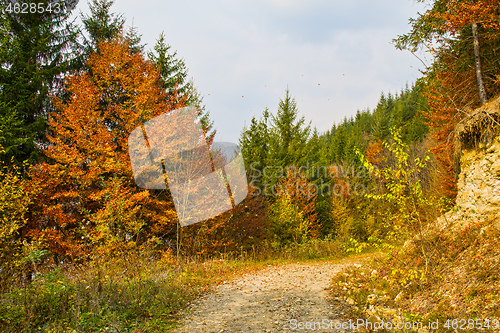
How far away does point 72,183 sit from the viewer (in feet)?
37.8

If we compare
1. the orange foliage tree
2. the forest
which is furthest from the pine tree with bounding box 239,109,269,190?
the orange foliage tree

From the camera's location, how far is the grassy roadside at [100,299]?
4.59 metres

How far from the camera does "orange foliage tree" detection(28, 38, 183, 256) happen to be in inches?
412

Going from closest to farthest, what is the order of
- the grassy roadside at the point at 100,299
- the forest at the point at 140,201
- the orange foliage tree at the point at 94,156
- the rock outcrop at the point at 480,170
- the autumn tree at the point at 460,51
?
the grassy roadside at the point at 100,299
the forest at the point at 140,201
the rock outcrop at the point at 480,170
the autumn tree at the point at 460,51
the orange foliage tree at the point at 94,156

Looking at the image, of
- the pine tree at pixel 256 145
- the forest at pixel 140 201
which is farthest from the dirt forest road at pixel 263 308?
the pine tree at pixel 256 145

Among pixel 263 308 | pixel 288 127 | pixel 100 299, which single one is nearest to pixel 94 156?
pixel 100 299

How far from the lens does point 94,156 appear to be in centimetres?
1163

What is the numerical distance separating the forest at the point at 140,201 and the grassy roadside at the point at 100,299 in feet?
0.11

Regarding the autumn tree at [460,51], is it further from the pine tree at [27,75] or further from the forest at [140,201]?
the pine tree at [27,75]

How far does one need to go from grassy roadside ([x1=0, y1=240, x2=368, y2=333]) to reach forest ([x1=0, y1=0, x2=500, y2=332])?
0.03m

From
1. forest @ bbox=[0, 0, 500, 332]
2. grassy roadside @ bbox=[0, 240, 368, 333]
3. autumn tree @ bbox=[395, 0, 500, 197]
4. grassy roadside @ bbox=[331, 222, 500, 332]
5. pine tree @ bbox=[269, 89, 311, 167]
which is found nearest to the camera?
grassy roadside @ bbox=[331, 222, 500, 332]

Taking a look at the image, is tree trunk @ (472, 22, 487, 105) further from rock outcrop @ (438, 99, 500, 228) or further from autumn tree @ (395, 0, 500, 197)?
rock outcrop @ (438, 99, 500, 228)

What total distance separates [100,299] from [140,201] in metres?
7.24

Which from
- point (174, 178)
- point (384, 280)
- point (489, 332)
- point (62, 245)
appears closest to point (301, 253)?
point (174, 178)
